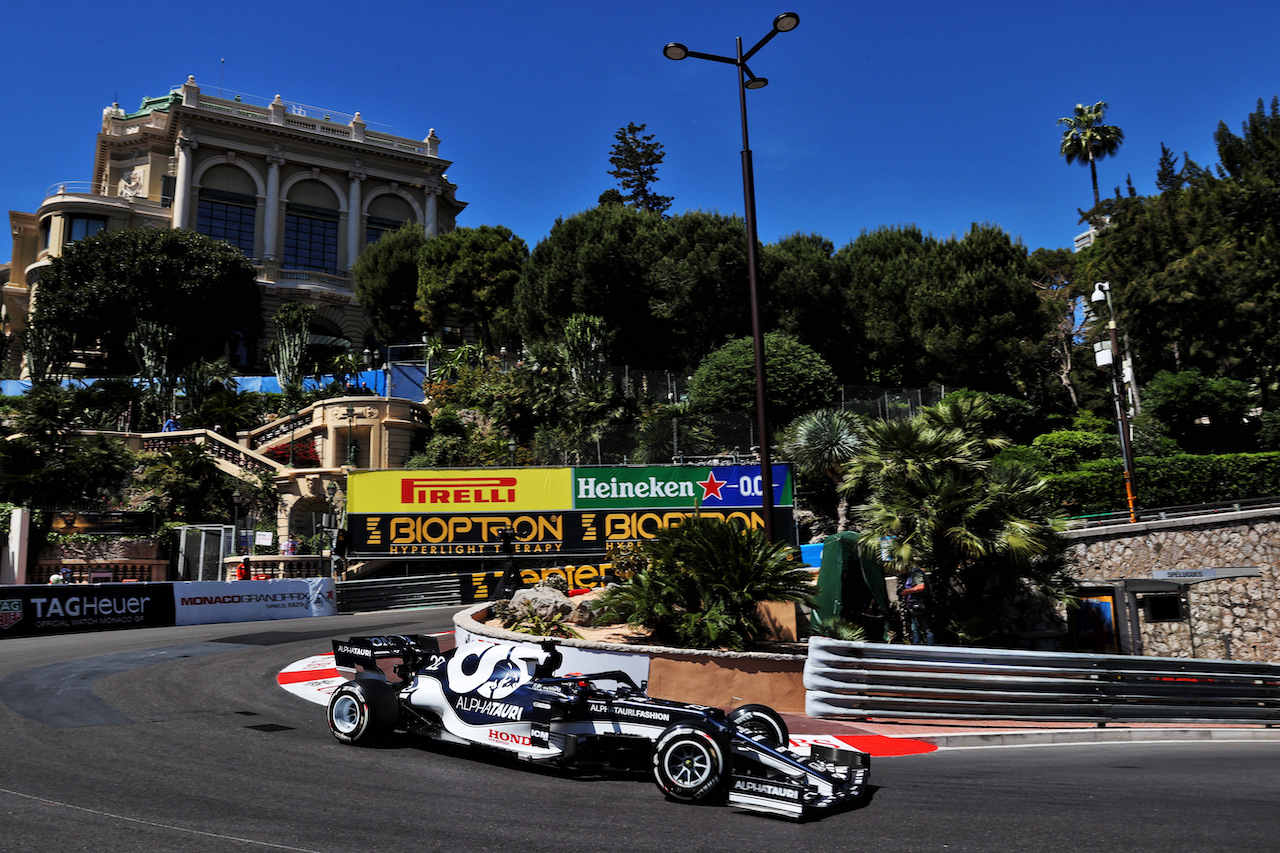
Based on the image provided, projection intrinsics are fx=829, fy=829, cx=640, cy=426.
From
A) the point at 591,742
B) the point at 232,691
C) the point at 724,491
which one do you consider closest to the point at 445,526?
the point at 724,491

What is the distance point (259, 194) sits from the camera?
64.6 metres

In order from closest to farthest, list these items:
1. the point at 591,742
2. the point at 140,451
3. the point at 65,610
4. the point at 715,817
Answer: the point at 715,817 < the point at 591,742 < the point at 65,610 < the point at 140,451

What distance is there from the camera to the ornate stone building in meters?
60.9

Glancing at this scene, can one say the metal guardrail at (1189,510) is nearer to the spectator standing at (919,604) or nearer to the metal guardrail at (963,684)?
the spectator standing at (919,604)

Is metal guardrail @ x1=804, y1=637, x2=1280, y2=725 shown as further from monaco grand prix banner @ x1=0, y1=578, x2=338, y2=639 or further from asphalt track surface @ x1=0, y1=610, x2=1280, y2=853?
monaco grand prix banner @ x1=0, y1=578, x2=338, y2=639

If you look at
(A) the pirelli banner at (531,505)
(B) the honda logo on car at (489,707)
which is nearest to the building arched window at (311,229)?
(A) the pirelli banner at (531,505)

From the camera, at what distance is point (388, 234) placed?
60281mm

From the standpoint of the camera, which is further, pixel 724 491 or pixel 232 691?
pixel 724 491

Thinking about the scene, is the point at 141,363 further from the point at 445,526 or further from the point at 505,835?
the point at 505,835

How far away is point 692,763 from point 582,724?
44.9 inches

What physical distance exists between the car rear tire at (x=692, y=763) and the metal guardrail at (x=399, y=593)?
66.6ft

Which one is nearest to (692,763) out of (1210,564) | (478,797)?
(478,797)

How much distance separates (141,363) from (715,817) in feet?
172

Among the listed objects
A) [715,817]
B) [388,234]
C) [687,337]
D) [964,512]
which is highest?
[388,234]
